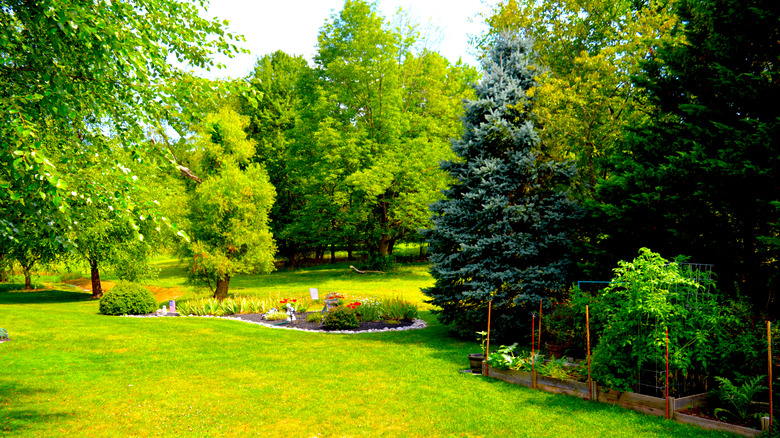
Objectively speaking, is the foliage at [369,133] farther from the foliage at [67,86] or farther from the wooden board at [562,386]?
the foliage at [67,86]

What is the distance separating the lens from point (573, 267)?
42.3ft

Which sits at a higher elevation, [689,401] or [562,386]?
[689,401]

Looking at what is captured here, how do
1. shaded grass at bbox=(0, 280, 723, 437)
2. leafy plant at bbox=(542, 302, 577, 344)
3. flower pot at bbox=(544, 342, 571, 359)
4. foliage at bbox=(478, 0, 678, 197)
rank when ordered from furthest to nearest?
foliage at bbox=(478, 0, 678, 197)
flower pot at bbox=(544, 342, 571, 359)
leafy plant at bbox=(542, 302, 577, 344)
shaded grass at bbox=(0, 280, 723, 437)

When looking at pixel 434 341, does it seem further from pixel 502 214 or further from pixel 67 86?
pixel 67 86

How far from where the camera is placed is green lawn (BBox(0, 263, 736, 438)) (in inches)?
280

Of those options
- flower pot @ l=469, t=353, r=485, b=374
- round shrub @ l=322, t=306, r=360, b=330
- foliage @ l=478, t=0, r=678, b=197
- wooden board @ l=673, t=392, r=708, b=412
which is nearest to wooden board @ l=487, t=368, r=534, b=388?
flower pot @ l=469, t=353, r=485, b=374

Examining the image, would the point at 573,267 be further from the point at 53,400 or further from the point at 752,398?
the point at 53,400

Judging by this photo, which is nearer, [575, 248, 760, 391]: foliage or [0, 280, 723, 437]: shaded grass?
[0, 280, 723, 437]: shaded grass

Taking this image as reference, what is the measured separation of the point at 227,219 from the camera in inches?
919

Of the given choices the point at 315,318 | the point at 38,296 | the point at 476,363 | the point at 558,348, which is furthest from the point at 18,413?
the point at 38,296

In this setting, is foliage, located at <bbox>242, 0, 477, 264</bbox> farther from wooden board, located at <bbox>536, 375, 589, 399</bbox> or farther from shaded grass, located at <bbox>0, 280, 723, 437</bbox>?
wooden board, located at <bbox>536, 375, 589, 399</bbox>

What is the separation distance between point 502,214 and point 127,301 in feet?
51.7

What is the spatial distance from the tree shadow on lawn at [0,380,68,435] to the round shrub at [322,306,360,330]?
8.12m

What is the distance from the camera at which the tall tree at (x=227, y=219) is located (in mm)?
22781
